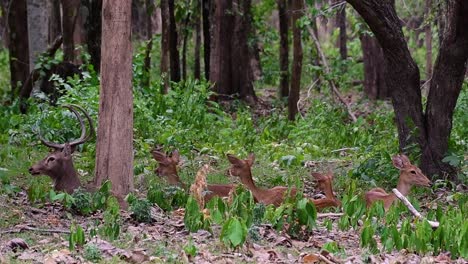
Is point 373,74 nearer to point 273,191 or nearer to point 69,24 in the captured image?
point 69,24

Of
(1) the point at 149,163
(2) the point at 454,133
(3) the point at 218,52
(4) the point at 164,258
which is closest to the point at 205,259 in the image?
(4) the point at 164,258

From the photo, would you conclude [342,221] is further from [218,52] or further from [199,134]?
[218,52]

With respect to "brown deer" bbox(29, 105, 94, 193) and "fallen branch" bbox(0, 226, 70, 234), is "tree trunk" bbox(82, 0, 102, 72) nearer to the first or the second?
"brown deer" bbox(29, 105, 94, 193)

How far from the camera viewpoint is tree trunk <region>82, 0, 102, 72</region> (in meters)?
14.4

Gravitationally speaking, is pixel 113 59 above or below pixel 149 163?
above

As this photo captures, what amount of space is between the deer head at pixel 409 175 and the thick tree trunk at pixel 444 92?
3.68 ft

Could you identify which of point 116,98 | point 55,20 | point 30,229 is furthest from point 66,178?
point 55,20

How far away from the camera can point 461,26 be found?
9.77 meters

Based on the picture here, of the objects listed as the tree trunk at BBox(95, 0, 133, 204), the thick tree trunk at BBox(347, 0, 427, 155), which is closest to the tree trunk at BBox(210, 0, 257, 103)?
the thick tree trunk at BBox(347, 0, 427, 155)

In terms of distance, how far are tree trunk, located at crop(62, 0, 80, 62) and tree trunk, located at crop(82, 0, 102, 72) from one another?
1.37 feet

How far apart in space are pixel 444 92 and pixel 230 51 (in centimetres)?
871

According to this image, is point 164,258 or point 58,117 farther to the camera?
point 58,117

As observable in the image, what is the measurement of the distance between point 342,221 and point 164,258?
1697 millimetres

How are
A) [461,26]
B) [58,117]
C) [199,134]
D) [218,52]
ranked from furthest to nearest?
[218,52] < [199,134] < [58,117] < [461,26]
